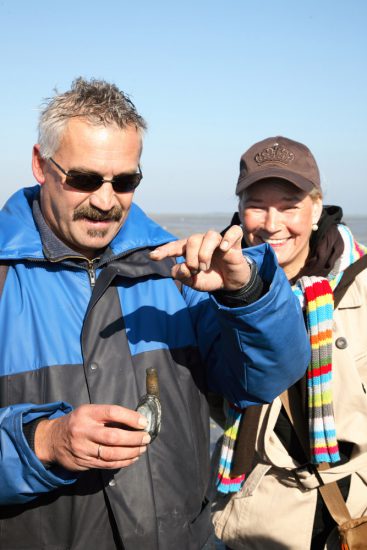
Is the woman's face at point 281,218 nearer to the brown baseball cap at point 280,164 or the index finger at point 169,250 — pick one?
the brown baseball cap at point 280,164

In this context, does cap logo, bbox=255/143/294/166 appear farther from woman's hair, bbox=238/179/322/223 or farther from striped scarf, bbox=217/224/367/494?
striped scarf, bbox=217/224/367/494

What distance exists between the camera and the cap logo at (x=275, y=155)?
13.3ft

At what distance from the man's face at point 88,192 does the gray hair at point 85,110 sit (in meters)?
0.04

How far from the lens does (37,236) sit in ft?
10.6

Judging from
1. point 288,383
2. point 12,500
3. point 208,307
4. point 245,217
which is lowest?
point 12,500

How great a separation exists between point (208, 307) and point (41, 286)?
86cm

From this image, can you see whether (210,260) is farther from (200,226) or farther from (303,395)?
(200,226)

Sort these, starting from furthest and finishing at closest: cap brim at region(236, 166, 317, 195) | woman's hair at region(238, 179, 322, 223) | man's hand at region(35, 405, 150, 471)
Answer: woman's hair at region(238, 179, 322, 223) < cap brim at region(236, 166, 317, 195) < man's hand at region(35, 405, 150, 471)

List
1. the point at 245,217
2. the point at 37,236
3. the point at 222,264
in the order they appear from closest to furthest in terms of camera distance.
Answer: the point at 222,264, the point at 37,236, the point at 245,217

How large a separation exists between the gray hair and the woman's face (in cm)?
102

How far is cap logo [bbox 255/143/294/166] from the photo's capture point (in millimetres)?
4039

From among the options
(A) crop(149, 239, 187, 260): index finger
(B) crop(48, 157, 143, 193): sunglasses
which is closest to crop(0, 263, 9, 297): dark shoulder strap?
(B) crop(48, 157, 143, 193): sunglasses

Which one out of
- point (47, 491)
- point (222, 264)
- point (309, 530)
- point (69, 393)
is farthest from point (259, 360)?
point (309, 530)

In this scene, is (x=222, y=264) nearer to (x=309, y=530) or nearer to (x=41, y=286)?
(x=41, y=286)
